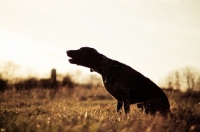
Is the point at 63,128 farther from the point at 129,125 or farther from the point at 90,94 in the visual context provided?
the point at 90,94

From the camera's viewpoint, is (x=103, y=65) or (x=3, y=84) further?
(x=3, y=84)

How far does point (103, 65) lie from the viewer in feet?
28.2

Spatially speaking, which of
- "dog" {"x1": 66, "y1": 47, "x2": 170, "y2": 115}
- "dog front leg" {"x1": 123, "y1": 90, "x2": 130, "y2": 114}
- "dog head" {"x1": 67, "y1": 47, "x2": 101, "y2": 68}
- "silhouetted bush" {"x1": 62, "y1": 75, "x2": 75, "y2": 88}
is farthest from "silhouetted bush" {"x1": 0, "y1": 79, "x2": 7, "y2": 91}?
"dog front leg" {"x1": 123, "y1": 90, "x2": 130, "y2": 114}

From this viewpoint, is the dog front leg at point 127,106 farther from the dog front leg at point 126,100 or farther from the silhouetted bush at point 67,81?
A: the silhouetted bush at point 67,81

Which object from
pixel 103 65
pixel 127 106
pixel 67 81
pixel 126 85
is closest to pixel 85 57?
pixel 103 65

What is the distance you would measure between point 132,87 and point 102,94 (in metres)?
17.6

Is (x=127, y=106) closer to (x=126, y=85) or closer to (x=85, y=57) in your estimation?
(x=126, y=85)

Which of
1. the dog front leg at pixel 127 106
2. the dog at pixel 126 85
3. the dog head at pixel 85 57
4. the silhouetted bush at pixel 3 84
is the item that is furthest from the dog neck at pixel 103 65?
the silhouetted bush at pixel 3 84

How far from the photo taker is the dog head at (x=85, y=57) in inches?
344

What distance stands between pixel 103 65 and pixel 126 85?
95 cm

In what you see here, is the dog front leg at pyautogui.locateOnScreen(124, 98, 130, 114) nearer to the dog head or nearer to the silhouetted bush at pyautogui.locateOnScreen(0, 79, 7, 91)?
the dog head

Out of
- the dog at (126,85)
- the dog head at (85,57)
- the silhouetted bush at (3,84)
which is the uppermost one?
the dog head at (85,57)

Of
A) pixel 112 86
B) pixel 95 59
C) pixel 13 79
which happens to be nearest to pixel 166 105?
pixel 112 86

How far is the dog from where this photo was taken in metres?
8.17
